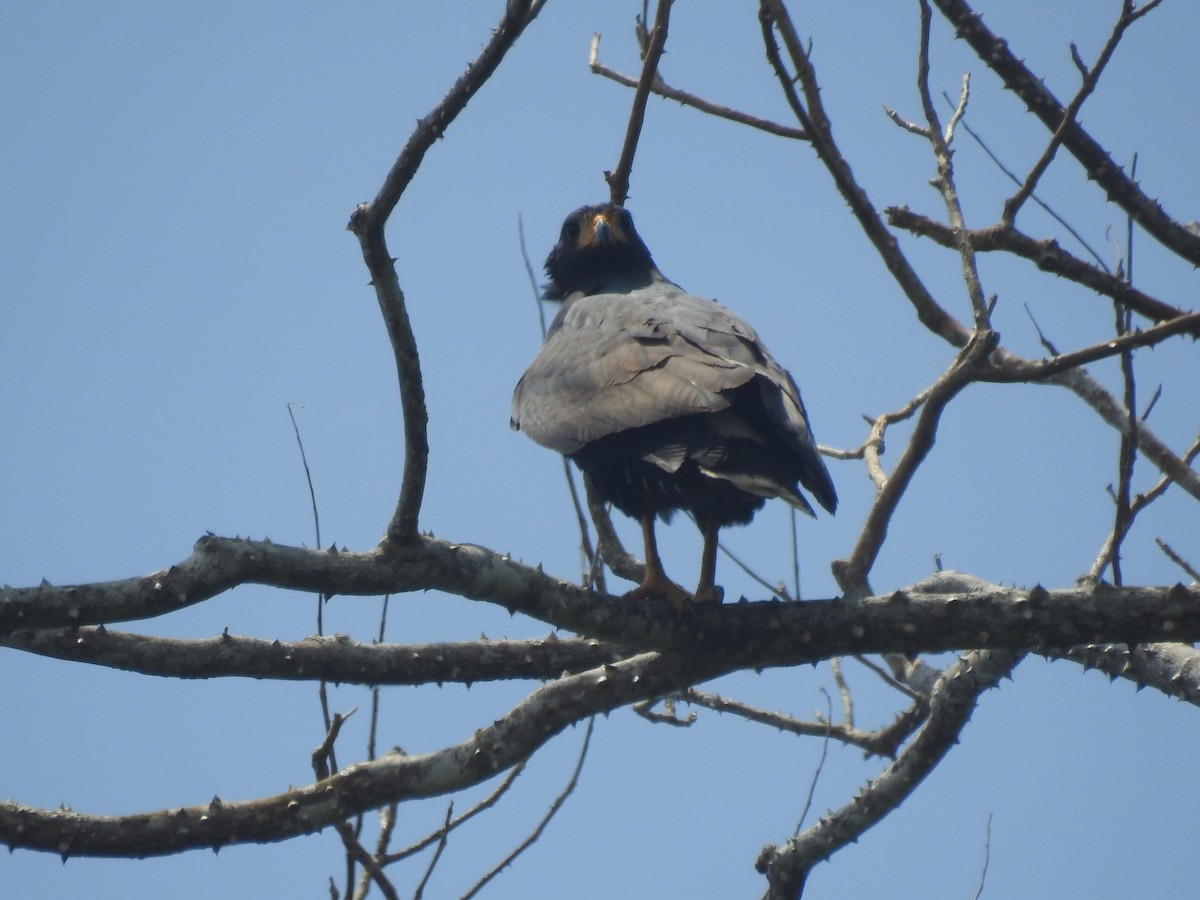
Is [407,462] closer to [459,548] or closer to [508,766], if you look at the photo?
[459,548]

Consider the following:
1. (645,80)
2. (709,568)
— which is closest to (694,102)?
(645,80)

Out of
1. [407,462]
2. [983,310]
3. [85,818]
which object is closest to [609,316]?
[983,310]

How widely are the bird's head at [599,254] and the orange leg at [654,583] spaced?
95.3 inches

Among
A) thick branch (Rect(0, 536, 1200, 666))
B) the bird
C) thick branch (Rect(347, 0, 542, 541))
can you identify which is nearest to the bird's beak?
the bird

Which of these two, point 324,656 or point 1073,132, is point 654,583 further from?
point 1073,132

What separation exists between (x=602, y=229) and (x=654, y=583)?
302 cm

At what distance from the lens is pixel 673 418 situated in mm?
4383

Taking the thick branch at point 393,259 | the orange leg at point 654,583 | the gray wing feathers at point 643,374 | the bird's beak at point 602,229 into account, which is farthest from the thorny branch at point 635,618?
the bird's beak at point 602,229

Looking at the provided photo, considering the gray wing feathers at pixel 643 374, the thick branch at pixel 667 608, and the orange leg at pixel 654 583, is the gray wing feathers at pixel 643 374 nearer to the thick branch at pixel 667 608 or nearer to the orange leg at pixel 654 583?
the orange leg at pixel 654 583

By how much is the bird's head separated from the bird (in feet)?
4.08

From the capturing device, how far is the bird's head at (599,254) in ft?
23.2

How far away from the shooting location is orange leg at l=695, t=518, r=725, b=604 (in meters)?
4.95

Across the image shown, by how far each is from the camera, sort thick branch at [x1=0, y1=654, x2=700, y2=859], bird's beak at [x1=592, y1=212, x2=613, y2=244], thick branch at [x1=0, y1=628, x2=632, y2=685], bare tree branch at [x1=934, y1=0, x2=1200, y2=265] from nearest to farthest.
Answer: thick branch at [x1=0, y1=654, x2=700, y2=859]
thick branch at [x1=0, y1=628, x2=632, y2=685]
bare tree branch at [x1=934, y1=0, x2=1200, y2=265]
bird's beak at [x1=592, y1=212, x2=613, y2=244]

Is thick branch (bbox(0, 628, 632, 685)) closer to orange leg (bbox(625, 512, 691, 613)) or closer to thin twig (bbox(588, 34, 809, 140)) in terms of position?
orange leg (bbox(625, 512, 691, 613))
